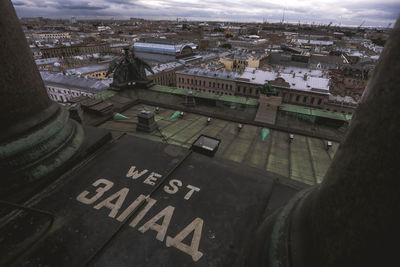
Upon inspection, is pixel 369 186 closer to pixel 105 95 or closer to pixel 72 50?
pixel 105 95

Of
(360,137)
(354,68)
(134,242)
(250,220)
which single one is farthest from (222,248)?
(354,68)

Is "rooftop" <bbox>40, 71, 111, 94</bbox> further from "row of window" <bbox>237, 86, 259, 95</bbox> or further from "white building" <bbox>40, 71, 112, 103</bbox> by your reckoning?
"row of window" <bbox>237, 86, 259, 95</bbox>

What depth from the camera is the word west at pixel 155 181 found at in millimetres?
5934

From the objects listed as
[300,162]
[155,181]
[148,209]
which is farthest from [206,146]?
[300,162]

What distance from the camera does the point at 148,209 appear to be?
539 cm

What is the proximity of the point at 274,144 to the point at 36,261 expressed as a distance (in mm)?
12629

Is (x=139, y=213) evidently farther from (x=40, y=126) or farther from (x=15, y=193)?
(x=40, y=126)

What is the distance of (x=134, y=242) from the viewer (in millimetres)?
4590

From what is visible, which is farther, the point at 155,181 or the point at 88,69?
the point at 88,69

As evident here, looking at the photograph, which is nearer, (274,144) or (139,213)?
(139,213)

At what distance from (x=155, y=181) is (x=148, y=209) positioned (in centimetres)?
99

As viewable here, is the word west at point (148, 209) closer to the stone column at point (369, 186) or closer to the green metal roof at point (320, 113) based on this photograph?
the stone column at point (369, 186)

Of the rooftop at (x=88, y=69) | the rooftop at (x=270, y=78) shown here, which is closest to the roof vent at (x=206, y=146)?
the rooftop at (x=270, y=78)

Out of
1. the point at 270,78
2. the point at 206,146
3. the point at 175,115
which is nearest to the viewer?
the point at 206,146
